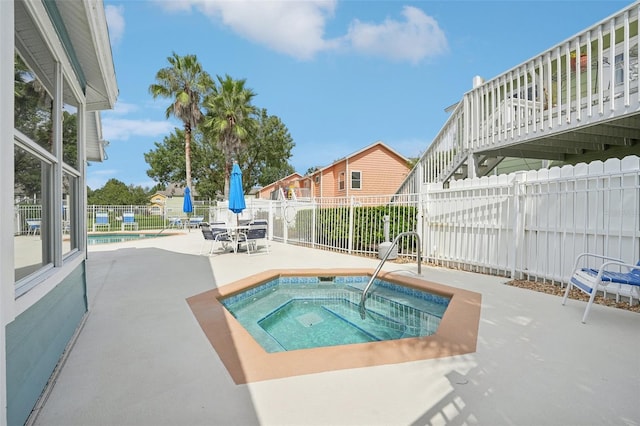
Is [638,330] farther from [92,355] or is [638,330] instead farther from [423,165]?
[423,165]

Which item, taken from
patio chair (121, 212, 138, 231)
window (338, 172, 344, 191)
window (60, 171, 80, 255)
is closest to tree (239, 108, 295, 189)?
window (338, 172, 344, 191)

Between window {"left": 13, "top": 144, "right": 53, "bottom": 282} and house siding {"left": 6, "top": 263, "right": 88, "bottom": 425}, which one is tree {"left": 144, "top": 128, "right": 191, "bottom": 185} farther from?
window {"left": 13, "top": 144, "right": 53, "bottom": 282}

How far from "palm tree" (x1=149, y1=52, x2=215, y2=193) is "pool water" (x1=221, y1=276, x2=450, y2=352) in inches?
626

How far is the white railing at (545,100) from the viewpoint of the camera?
481 cm

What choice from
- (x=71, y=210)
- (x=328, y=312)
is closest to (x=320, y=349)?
(x=328, y=312)

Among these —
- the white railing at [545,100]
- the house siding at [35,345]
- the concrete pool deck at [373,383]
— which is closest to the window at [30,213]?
the house siding at [35,345]

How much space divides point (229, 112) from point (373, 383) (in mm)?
20078

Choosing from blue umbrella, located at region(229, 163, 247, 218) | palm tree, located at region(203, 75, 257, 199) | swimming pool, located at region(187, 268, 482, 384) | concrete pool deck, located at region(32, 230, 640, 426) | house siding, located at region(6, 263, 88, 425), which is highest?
palm tree, located at region(203, 75, 257, 199)

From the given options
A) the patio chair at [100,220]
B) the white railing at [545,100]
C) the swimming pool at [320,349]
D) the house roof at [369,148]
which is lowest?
the swimming pool at [320,349]

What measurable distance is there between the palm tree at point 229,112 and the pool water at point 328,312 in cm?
1633

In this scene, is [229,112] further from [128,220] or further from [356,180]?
[356,180]

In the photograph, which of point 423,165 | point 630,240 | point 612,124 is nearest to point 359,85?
point 423,165

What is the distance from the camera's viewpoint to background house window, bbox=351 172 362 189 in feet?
75.1

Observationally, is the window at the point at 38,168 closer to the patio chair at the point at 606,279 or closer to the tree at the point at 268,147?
the patio chair at the point at 606,279
